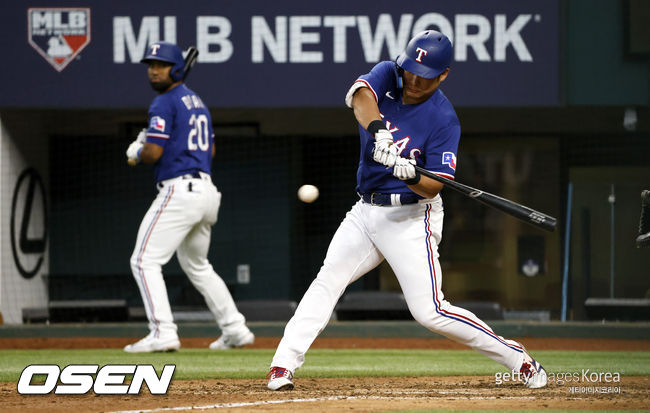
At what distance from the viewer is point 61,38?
994cm

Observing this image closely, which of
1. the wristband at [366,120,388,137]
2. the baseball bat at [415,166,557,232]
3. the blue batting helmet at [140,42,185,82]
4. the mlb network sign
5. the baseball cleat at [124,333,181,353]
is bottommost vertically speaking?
the baseball cleat at [124,333,181,353]

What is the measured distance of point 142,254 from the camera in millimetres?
6898

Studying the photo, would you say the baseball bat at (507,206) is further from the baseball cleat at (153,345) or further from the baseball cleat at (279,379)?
the baseball cleat at (153,345)

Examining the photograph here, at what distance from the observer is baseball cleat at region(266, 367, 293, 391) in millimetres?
4723

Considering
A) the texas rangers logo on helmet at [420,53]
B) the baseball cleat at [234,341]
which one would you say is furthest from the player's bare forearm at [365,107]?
the baseball cleat at [234,341]

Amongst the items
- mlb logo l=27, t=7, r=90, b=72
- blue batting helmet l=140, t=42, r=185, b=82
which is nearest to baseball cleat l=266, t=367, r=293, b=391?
blue batting helmet l=140, t=42, r=185, b=82

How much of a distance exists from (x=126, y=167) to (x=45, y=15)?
251cm

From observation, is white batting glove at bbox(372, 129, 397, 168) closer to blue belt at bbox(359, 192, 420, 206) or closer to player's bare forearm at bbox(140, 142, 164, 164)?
blue belt at bbox(359, 192, 420, 206)

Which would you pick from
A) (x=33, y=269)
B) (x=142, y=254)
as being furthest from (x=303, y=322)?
(x=33, y=269)

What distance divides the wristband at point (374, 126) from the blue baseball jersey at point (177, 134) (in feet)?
8.72

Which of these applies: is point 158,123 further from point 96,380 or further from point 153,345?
point 96,380

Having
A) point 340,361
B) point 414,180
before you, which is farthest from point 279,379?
point 340,361

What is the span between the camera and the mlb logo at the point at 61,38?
392 inches

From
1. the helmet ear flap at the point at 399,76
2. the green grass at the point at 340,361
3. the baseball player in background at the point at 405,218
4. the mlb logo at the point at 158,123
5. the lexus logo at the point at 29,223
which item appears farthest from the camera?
the lexus logo at the point at 29,223
